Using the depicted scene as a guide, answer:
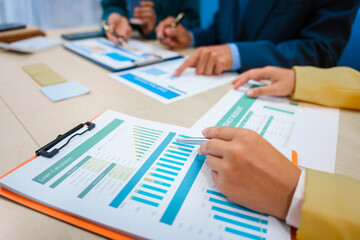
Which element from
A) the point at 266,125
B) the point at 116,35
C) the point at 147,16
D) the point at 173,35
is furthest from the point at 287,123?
the point at 147,16

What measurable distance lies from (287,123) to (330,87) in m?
0.21

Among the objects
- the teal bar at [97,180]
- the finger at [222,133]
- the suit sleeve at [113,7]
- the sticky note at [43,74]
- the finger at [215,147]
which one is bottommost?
the teal bar at [97,180]

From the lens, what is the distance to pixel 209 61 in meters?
0.83

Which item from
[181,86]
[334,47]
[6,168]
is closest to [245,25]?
[334,47]

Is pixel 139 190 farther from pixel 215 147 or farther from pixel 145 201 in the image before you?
pixel 215 147

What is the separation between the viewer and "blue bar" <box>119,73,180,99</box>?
2.24 feet

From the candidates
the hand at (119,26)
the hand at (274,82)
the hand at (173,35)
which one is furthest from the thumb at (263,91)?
the hand at (119,26)

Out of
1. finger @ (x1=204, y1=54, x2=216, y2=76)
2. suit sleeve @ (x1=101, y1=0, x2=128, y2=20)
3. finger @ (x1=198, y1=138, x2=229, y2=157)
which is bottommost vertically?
finger @ (x1=198, y1=138, x2=229, y2=157)

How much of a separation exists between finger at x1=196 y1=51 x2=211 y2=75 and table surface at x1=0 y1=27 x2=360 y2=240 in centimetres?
12

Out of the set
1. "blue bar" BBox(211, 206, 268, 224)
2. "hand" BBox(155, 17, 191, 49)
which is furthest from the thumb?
"hand" BBox(155, 17, 191, 49)

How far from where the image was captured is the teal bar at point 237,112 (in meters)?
0.56

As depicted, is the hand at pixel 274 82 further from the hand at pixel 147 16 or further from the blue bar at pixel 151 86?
the hand at pixel 147 16

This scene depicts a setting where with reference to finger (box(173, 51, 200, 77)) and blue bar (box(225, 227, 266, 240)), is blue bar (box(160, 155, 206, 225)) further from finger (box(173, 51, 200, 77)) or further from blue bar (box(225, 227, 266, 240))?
finger (box(173, 51, 200, 77))

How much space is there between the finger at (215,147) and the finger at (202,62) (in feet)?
1.56
